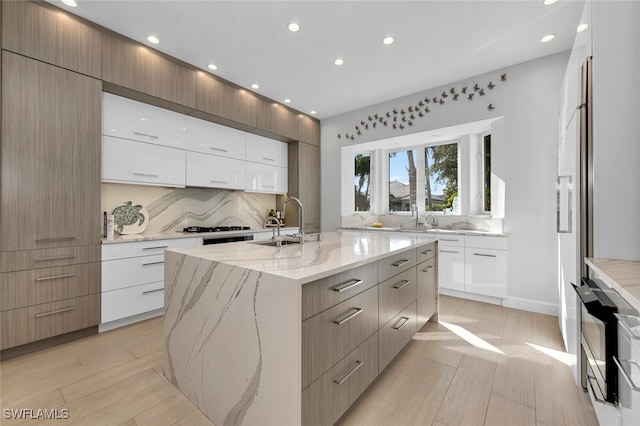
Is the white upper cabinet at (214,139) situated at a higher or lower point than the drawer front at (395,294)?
higher

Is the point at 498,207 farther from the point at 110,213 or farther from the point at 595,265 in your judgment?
the point at 110,213

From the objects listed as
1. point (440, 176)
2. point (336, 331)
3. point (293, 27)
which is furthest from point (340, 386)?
point (440, 176)

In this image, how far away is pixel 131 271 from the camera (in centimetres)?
261

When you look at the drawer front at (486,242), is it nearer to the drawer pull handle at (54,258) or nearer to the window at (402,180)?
the window at (402,180)

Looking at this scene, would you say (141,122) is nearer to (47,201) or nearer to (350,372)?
(47,201)

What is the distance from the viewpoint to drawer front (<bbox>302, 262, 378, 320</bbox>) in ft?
3.64

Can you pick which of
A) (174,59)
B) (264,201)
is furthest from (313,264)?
(264,201)

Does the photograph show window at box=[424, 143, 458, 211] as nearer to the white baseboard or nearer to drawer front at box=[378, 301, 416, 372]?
drawer front at box=[378, 301, 416, 372]

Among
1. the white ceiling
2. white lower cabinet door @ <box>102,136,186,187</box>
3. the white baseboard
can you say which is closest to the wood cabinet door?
white lower cabinet door @ <box>102,136,186,187</box>

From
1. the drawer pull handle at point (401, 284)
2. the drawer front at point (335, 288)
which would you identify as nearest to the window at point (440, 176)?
the drawer pull handle at point (401, 284)

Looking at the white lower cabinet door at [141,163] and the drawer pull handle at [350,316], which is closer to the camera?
the drawer pull handle at [350,316]

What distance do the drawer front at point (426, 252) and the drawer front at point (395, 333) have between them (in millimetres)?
372

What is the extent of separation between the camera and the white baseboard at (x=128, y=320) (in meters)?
2.52

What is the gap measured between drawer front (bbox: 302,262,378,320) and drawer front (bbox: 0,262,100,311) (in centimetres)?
234
